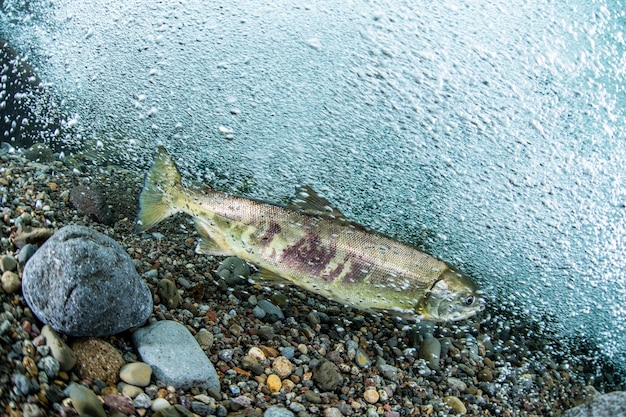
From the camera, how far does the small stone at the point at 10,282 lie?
6.89 ft

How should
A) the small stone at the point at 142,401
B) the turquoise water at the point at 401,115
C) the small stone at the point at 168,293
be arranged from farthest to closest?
1. the turquoise water at the point at 401,115
2. the small stone at the point at 168,293
3. the small stone at the point at 142,401

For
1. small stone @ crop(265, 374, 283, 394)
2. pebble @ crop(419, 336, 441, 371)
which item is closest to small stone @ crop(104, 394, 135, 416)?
small stone @ crop(265, 374, 283, 394)

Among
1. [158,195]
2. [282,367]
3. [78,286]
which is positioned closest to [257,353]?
[282,367]

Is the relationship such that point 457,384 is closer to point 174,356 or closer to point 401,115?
point 174,356

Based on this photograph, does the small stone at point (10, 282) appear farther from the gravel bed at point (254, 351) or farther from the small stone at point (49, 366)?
the small stone at point (49, 366)

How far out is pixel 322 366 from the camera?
8.40 ft

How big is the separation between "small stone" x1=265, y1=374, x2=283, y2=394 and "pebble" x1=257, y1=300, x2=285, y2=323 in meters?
0.52

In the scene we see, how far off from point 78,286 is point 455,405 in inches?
83.6

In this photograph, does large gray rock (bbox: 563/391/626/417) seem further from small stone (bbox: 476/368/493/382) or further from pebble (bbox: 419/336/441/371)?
pebble (bbox: 419/336/441/371)

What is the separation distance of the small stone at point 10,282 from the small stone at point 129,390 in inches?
24.8

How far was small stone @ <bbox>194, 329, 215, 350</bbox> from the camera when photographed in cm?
248

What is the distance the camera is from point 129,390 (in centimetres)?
196

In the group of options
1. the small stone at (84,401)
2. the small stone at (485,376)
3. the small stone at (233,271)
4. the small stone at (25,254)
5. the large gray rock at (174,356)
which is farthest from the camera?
the small stone at (485,376)

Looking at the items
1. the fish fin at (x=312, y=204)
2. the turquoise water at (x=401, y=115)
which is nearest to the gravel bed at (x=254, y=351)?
the fish fin at (x=312, y=204)
